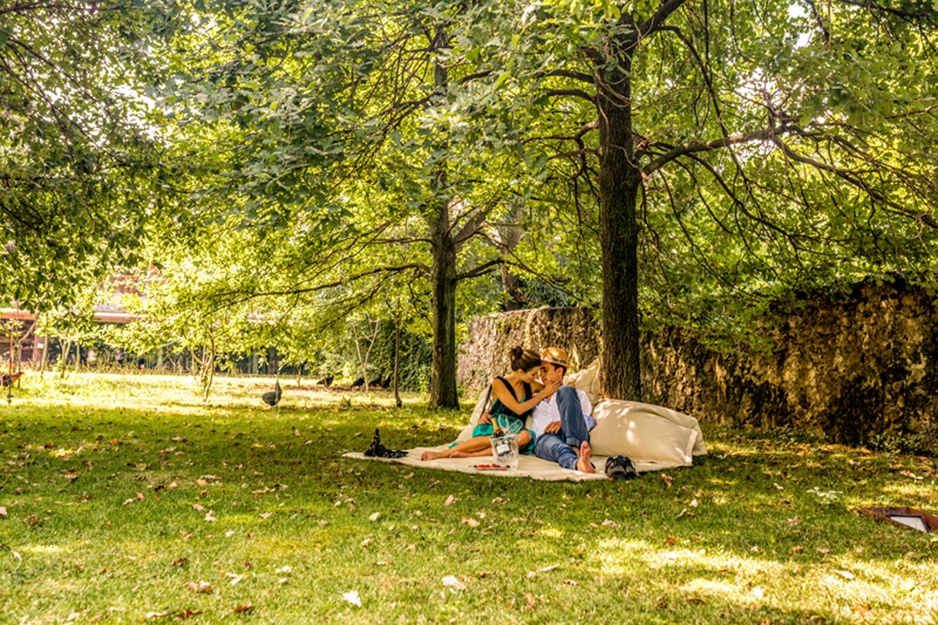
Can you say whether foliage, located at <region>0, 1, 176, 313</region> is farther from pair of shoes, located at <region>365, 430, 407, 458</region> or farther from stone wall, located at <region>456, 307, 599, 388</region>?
stone wall, located at <region>456, 307, 599, 388</region>

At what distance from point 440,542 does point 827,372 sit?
8406 millimetres

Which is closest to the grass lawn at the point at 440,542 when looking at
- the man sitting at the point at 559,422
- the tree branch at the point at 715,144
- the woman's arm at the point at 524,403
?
the man sitting at the point at 559,422

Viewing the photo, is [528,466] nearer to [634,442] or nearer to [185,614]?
[634,442]

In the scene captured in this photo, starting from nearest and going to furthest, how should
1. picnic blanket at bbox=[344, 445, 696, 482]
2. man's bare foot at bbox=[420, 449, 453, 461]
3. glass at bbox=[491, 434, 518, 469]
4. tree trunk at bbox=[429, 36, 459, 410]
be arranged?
1. picnic blanket at bbox=[344, 445, 696, 482]
2. glass at bbox=[491, 434, 518, 469]
3. man's bare foot at bbox=[420, 449, 453, 461]
4. tree trunk at bbox=[429, 36, 459, 410]

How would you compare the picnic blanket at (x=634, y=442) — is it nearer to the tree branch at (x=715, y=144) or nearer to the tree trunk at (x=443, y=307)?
the tree branch at (x=715, y=144)

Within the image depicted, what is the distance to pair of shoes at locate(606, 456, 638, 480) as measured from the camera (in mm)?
7020

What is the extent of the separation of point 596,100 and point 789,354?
5.58 meters

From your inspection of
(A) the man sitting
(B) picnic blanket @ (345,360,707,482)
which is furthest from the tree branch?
(B) picnic blanket @ (345,360,707,482)

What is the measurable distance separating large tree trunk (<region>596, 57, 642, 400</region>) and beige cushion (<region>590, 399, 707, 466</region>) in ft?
2.26

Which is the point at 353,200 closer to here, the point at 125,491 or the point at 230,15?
the point at 230,15

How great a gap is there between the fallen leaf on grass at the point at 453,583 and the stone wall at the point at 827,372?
8.20 metres

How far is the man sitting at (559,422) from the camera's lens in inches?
300

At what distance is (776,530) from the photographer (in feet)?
16.1

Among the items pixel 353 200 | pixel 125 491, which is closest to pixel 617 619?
pixel 125 491
